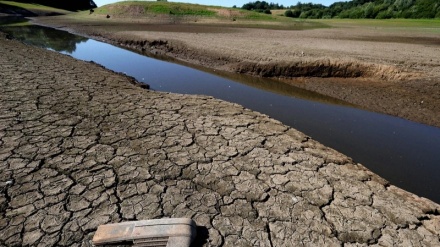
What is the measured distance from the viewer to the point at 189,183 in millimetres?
3289

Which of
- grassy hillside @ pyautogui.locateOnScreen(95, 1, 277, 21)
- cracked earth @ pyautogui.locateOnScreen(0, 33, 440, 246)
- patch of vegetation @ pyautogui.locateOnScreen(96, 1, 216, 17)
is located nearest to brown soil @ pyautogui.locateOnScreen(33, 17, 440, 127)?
cracked earth @ pyautogui.locateOnScreen(0, 33, 440, 246)

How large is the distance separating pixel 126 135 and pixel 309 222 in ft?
9.52

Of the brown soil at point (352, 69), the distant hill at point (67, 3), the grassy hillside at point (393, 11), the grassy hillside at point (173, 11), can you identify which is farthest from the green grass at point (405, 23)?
the distant hill at point (67, 3)

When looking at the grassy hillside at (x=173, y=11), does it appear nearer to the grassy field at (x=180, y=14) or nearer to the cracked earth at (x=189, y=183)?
the grassy field at (x=180, y=14)

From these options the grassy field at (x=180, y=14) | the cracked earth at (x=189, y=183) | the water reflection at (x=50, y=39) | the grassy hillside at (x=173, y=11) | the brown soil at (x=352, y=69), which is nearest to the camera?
the cracked earth at (x=189, y=183)

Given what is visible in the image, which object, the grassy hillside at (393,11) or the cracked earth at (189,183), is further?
the grassy hillside at (393,11)

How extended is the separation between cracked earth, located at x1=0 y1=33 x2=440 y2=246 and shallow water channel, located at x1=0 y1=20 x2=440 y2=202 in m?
1.21

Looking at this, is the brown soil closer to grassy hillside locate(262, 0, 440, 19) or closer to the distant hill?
grassy hillside locate(262, 0, 440, 19)

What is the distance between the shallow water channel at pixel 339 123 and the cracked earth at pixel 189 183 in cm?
121

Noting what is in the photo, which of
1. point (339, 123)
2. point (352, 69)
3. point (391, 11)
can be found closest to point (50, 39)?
point (352, 69)

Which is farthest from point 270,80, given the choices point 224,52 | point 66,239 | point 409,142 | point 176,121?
point 66,239

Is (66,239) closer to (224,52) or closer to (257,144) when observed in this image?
(257,144)

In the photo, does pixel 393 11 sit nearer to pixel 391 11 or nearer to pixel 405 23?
pixel 391 11

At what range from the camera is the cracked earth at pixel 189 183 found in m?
2.69
